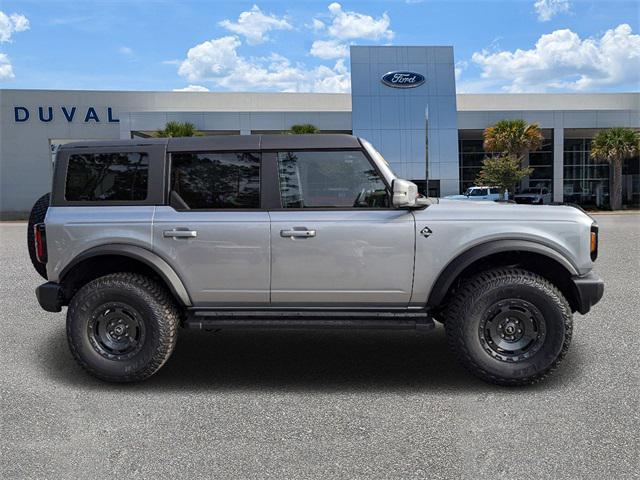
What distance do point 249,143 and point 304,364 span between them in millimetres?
2016

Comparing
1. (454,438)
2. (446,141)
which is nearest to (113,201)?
(454,438)

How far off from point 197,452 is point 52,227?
2.38 meters

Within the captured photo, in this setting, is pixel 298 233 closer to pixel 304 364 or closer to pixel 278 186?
pixel 278 186

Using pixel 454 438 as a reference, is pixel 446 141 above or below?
above

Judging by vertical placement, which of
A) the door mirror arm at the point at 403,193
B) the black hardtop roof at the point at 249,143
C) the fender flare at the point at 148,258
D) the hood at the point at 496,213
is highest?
the black hardtop roof at the point at 249,143

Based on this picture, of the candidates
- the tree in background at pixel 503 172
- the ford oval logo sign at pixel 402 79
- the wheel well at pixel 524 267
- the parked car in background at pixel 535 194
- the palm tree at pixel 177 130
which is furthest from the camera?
the parked car in background at pixel 535 194

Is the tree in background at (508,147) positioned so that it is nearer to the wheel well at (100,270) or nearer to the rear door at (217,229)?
the rear door at (217,229)

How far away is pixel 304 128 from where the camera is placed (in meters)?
32.5

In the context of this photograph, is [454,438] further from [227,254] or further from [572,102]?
[572,102]

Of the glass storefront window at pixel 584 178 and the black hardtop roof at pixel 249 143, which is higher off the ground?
the glass storefront window at pixel 584 178

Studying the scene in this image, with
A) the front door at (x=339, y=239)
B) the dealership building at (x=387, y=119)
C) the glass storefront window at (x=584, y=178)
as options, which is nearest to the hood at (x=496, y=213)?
the front door at (x=339, y=239)

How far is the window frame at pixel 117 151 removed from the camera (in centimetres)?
438

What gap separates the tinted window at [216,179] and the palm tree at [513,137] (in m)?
32.8

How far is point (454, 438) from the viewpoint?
10.8ft
